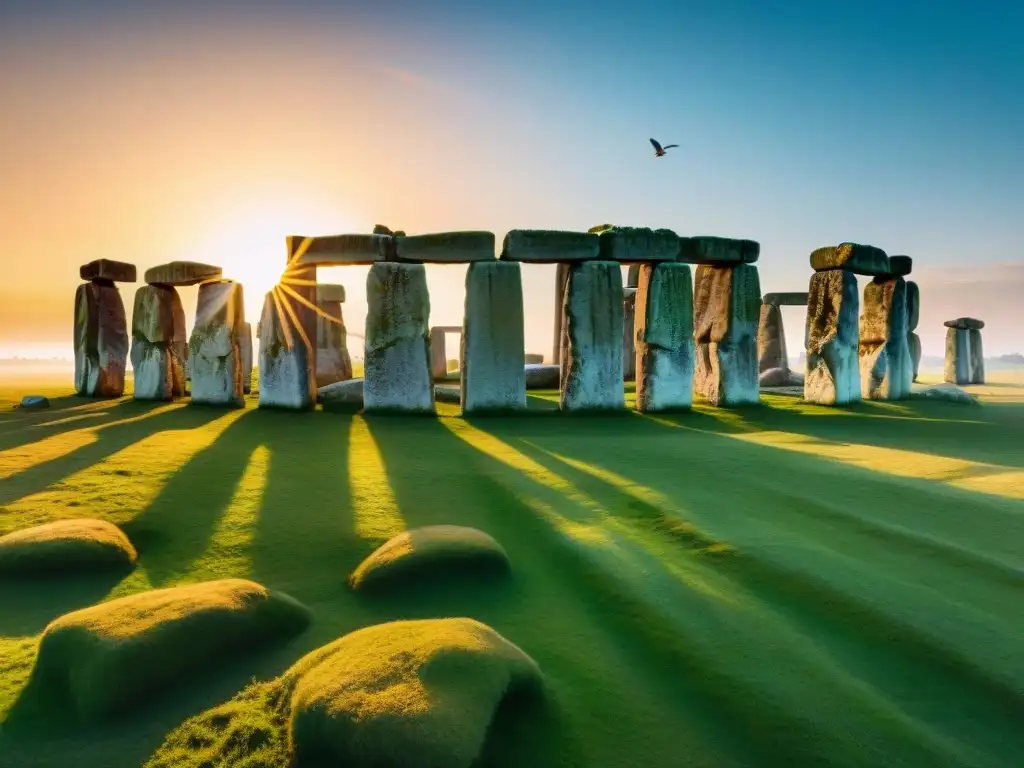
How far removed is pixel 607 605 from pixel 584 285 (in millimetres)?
5751

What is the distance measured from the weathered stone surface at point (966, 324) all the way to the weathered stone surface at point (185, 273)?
17282 millimetres

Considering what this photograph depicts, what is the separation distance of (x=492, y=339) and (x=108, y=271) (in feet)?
22.2

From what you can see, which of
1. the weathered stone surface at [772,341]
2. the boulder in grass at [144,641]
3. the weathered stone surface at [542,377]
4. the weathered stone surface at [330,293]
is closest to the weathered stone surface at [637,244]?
the weathered stone surface at [542,377]

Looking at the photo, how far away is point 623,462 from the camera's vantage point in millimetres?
4656

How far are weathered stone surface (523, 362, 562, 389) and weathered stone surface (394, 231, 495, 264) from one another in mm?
4834

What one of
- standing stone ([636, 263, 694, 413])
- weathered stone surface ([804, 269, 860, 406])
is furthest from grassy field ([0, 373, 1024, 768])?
weathered stone surface ([804, 269, 860, 406])

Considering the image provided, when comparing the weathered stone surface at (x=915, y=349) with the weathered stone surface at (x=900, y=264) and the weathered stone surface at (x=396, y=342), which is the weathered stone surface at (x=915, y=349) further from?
the weathered stone surface at (x=396, y=342)

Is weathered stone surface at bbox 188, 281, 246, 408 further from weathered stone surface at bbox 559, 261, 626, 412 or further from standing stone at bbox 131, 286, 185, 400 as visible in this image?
weathered stone surface at bbox 559, 261, 626, 412

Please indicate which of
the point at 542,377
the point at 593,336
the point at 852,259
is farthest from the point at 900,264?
the point at 542,377

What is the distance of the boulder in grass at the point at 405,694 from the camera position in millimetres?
1465

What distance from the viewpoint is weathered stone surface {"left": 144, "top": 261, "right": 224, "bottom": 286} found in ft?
29.3

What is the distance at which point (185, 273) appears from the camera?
8992mm

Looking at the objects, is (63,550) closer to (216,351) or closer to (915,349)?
(216,351)

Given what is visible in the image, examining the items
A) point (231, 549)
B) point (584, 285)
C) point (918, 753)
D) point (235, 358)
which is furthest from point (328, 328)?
point (918, 753)
